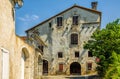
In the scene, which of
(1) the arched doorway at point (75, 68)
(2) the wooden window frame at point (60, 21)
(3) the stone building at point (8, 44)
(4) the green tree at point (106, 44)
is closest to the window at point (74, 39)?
(2) the wooden window frame at point (60, 21)

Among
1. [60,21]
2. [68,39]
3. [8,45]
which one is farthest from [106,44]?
[8,45]

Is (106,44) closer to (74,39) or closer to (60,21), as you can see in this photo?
(74,39)

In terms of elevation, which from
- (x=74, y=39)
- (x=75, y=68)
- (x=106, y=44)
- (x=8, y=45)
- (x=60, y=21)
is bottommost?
(x=75, y=68)

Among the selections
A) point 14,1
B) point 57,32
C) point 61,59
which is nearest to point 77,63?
point 61,59

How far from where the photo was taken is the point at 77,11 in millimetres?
42125

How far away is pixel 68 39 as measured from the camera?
42.2m

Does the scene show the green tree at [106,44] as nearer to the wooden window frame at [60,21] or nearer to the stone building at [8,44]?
the wooden window frame at [60,21]

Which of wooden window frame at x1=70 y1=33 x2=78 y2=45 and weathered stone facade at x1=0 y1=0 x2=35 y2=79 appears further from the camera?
wooden window frame at x1=70 y1=33 x2=78 y2=45

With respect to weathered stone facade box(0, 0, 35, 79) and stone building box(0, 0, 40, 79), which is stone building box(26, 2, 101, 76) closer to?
stone building box(0, 0, 40, 79)

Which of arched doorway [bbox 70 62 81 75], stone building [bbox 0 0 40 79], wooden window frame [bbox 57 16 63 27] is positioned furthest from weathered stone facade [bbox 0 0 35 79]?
wooden window frame [bbox 57 16 63 27]

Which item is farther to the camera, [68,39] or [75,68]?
[68,39]

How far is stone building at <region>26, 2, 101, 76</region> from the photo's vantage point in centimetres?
4131

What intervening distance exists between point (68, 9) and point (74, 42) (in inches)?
196

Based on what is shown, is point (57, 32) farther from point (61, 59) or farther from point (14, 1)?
point (14, 1)
